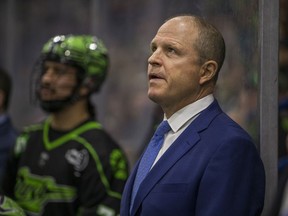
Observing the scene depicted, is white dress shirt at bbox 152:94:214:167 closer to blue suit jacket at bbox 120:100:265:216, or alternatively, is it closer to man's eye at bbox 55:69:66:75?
blue suit jacket at bbox 120:100:265:216

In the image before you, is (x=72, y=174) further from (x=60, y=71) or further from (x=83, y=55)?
(x=83, y=55)

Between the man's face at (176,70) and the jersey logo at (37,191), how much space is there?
170cm

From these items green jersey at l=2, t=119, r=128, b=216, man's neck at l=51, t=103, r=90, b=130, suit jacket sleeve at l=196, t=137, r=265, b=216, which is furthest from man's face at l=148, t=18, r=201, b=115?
man's neck at l=51, t=103, r=90, b=130

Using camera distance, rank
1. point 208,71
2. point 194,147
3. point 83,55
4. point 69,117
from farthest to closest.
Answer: point 83,55 < point 69,117 < point 208,71 < point 194,147

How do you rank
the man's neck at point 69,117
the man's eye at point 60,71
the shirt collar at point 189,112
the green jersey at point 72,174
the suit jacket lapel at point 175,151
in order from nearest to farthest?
the suit jacket lapel at point 175,151 → the shirt collar at point 189,112 → the green jersey at point 72,174 → the man's neck at point 69,117 → the man's eye at point 60,71

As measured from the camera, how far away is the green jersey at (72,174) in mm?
5805

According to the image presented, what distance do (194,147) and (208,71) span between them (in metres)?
0.32

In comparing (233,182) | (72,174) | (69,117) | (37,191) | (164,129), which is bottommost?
(37,191)

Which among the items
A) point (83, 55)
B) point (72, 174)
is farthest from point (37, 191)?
point (83, 55)

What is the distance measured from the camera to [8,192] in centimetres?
630

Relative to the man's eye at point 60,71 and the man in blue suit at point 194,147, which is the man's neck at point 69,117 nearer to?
the man's eye at point 60,71

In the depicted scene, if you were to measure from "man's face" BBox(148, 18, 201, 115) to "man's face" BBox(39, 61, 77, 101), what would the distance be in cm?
199

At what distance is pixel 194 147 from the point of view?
4.17 meters

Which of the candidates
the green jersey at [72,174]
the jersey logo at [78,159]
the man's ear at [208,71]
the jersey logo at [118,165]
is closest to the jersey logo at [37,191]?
the green jersey at [72,174]
